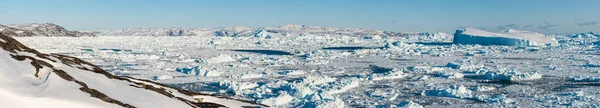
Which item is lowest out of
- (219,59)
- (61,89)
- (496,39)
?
(496,39)

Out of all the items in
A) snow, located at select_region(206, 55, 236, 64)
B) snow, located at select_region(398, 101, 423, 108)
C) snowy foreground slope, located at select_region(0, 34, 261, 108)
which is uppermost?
snowy foreground slope, located at select_region(0, 34, 261, 108)

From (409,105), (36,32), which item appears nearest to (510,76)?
(409,105)

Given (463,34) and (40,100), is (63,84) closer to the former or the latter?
(40,100)

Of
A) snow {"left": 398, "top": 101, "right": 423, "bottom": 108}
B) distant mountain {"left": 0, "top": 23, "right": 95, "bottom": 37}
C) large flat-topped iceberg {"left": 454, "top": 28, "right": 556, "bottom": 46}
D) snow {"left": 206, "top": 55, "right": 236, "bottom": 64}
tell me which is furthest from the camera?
distant mountain {"left": 0, "top": 23, "right": 95, "bottom": 37}

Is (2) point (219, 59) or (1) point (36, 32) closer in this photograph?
(2) point (219, 59)

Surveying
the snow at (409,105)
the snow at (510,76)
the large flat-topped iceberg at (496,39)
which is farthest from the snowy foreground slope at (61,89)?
the large flat-topped iceberg at (496,39)

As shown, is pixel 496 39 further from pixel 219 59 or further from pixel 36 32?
pixel 36 32

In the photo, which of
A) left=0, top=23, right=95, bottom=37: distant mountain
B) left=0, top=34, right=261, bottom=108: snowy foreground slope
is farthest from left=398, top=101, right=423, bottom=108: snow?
left=0, top=23, right=95, bottom=37: distant mountain

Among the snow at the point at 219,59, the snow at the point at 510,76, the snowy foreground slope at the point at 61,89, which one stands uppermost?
the snowy foreground slope at the point at 61,89

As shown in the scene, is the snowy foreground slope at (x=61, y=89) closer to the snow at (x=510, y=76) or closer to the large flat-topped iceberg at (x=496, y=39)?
the snow at (x=510, y=76)

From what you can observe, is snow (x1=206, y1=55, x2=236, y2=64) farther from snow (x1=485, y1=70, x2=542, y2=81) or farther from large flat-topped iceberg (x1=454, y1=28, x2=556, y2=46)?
large flat-topped iceberg (x1=454, y1=28, x2=556, y2=46)

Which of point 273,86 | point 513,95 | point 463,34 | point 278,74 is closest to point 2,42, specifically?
point 273,86

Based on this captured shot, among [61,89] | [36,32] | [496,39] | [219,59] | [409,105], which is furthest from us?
[36,32]
